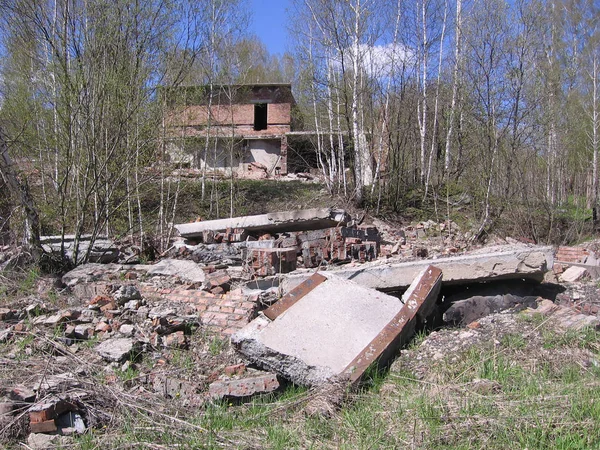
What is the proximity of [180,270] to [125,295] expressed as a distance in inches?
62.8

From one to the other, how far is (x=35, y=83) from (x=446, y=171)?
33.3ft

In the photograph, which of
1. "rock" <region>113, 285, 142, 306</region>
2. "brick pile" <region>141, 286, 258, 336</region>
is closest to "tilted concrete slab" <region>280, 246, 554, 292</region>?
"brick pile" <region>141, 286, 258, 336</region>

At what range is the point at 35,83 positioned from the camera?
354 inches

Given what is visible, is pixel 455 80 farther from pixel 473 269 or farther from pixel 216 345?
pixel 216 345

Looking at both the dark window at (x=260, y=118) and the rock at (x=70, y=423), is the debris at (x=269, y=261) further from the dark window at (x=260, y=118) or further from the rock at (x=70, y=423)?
the dark window at (x=260, y=118)

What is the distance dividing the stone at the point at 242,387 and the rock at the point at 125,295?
2.20m

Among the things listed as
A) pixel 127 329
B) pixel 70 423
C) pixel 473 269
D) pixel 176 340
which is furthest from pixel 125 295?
pixel 473 269

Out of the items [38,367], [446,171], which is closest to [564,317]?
[38,367]

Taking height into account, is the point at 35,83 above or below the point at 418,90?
below

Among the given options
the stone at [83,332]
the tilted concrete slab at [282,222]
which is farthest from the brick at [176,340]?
the tilted concrete slab at [282,222]

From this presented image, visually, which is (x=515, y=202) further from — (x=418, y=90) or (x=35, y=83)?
(x=35, y=83)

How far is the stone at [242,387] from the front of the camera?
146 inches

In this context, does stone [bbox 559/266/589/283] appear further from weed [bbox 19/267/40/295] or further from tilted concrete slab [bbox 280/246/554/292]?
weed [bbox 19/267/40/295]

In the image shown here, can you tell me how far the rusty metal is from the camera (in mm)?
4324
